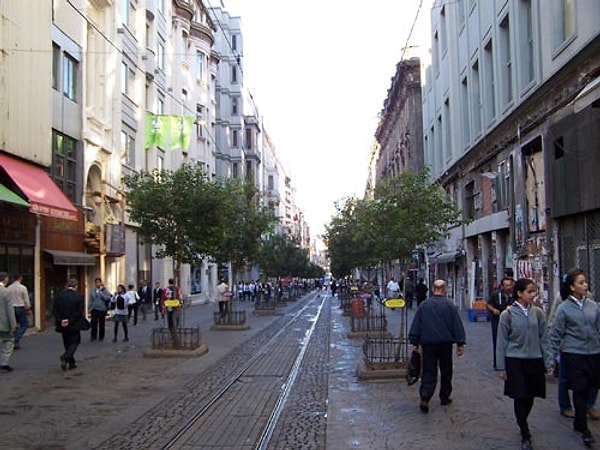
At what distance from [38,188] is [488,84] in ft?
54.3

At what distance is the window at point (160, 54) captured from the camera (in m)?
39.9

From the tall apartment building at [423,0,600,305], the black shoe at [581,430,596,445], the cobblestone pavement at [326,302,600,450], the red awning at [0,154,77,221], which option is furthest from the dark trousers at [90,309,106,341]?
the black shoe at [581,430,596,445]

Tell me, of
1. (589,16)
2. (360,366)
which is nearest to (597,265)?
(589,16)

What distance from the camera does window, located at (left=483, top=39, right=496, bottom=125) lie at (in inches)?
1045

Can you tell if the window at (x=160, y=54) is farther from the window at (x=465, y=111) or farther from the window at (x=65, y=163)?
the window at (x=465, y=111)

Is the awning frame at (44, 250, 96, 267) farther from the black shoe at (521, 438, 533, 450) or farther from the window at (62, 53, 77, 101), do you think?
the black shoe at (521, 438, 533, 450)

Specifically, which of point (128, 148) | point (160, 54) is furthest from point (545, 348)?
point (160, 54)

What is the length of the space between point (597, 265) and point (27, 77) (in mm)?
16620

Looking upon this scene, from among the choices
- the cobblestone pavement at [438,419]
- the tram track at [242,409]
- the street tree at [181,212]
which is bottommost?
the tram track at [242,409]

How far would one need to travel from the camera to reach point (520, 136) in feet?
73.1

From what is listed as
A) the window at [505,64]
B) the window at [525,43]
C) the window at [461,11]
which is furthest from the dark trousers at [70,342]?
the window at [461,11]

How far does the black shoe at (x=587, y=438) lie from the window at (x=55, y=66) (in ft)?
70.4

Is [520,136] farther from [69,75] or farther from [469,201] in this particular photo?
[69,75]

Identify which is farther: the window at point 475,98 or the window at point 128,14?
the window at point 128,14
